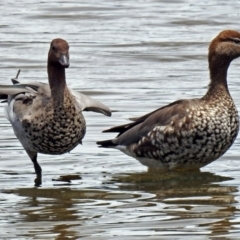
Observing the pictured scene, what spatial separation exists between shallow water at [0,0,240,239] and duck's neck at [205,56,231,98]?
76 cm

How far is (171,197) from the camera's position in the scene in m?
9.09

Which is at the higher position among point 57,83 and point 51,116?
point 57,83

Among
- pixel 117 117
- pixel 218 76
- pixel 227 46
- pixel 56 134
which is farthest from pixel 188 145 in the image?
pixel 117 117

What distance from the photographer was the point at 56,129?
9820 millimetres

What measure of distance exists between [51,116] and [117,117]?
7.64 feet

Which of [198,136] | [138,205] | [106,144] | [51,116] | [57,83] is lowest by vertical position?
[138,205]

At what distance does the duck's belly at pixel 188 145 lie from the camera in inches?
387

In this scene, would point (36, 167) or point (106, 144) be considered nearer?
point (36, 167)

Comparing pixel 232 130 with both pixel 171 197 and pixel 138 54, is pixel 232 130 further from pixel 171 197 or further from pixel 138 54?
pixel 138 54

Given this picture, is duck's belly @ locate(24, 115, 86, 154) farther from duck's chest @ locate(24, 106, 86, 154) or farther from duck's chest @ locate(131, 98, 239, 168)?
duck's chest @ locate(131, 98, 239, 168)

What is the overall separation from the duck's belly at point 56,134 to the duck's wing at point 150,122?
2.13 feet

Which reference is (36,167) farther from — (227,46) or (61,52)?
(227,46)

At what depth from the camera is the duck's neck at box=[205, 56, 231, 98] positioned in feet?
33.7

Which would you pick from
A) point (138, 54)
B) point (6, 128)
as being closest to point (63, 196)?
point (6, 128)
